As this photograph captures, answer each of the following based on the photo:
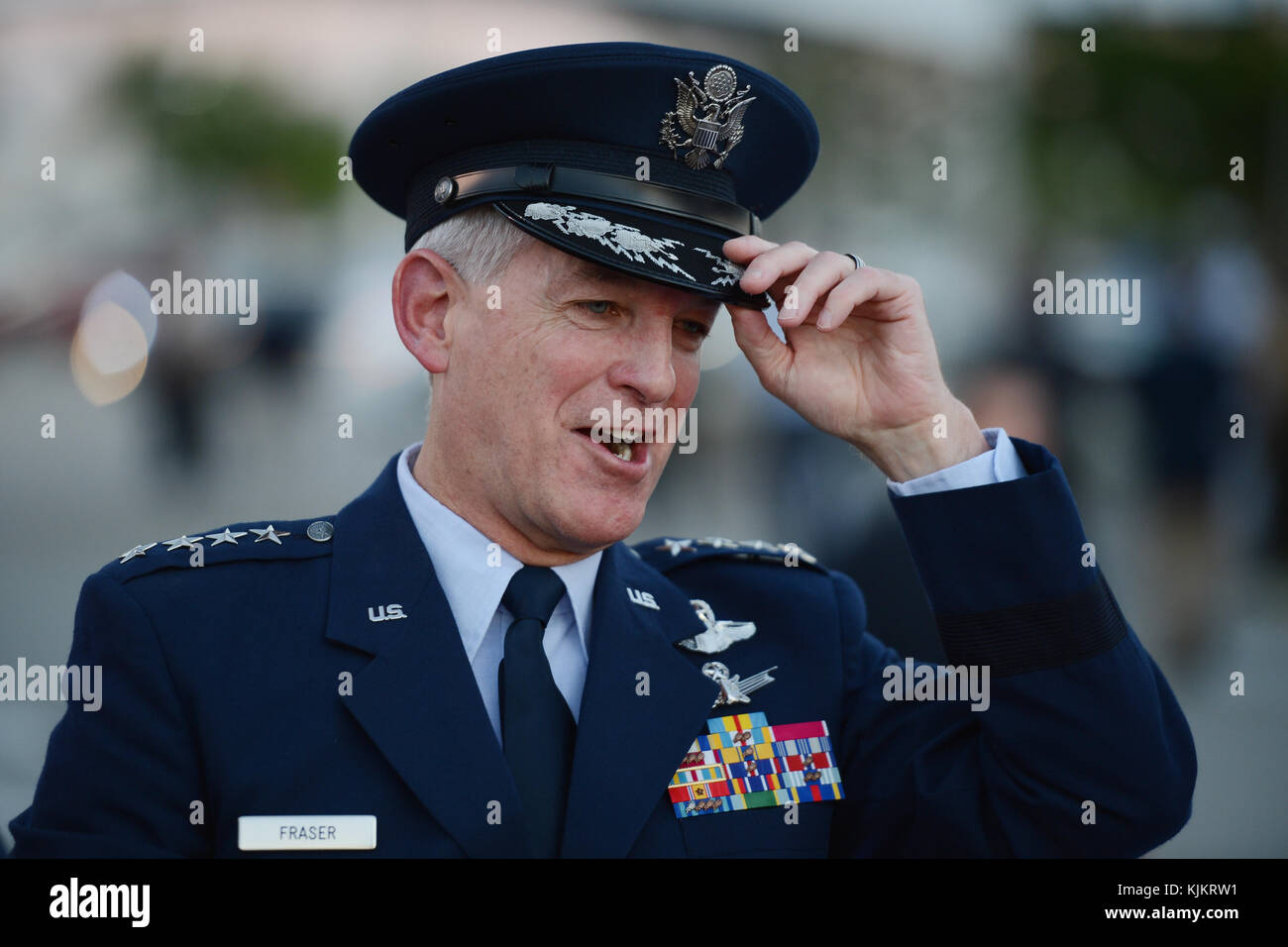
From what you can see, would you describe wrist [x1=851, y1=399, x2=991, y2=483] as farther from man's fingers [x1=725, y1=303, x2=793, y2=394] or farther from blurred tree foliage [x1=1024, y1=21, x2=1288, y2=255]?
blurred tree foliage [x1=1024, y1=21, x2=1288, y2=255]

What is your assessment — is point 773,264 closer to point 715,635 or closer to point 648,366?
point 648,366

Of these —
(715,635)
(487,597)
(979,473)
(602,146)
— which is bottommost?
(715,635)

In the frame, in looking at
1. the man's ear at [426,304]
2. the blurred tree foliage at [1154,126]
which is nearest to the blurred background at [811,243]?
the blurred tree foliage at [1154,126]

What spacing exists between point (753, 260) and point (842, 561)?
2907 millimetres

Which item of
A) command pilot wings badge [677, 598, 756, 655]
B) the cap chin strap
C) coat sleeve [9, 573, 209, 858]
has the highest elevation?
the cap chin strap

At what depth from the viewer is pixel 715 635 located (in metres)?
2.53

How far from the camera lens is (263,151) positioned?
2323cm

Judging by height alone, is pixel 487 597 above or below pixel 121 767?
above

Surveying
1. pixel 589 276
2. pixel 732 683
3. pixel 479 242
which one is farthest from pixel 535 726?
pixel 479 242

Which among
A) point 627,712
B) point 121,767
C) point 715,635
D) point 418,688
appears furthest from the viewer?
point 715,635

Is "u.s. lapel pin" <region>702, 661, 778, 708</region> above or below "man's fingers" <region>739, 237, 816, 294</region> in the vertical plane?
below

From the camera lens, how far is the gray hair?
2316 millimetres

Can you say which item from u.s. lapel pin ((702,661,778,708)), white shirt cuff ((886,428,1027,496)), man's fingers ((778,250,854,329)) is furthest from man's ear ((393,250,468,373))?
white shirt cuff ((886,428,1027,496))

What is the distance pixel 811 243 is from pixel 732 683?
1384 centimetres
